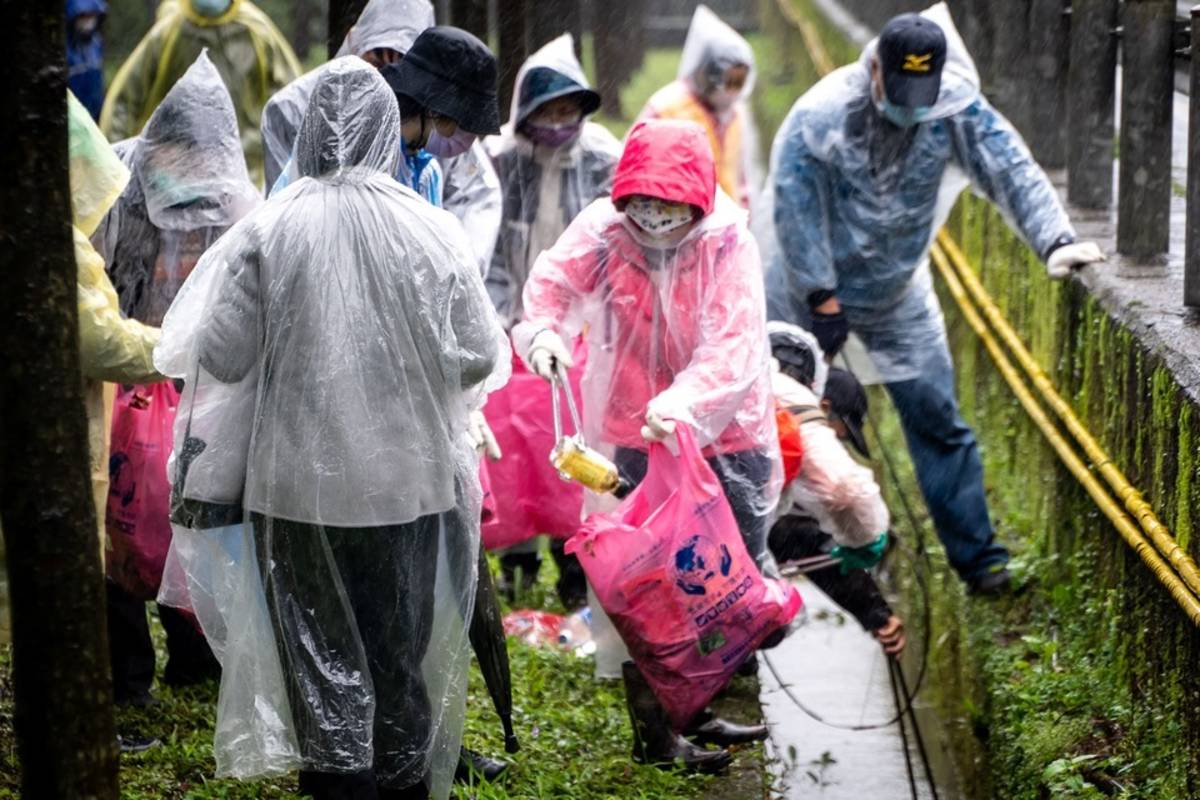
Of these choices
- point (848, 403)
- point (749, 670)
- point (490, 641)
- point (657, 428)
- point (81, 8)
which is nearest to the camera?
point (490, 641)

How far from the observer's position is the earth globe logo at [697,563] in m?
4.72

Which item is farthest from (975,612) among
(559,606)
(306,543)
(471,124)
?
(306,543)

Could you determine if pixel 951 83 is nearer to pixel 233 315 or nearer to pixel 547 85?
pixel 547 85

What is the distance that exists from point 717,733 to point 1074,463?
139 centimetres

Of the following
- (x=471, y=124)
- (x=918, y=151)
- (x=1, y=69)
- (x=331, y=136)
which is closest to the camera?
(x=1, y=69)

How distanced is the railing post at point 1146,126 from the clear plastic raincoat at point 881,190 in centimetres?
27

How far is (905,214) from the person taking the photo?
21.0ft

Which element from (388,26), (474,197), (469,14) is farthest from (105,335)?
(469,14)

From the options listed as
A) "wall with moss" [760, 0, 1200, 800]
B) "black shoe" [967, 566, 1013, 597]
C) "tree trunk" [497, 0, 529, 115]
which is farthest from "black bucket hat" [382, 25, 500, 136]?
"tree trunk" [497, 0, 529, 115]

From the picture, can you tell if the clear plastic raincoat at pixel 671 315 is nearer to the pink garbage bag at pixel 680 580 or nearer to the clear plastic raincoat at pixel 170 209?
the pink garbage bag at pixel 680 580

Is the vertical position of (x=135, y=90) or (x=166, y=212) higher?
(x=135, y=90)

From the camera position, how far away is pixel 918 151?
6336 mm

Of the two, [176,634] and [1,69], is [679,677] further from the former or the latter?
[1,69]

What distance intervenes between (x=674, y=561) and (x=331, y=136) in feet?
4.53
